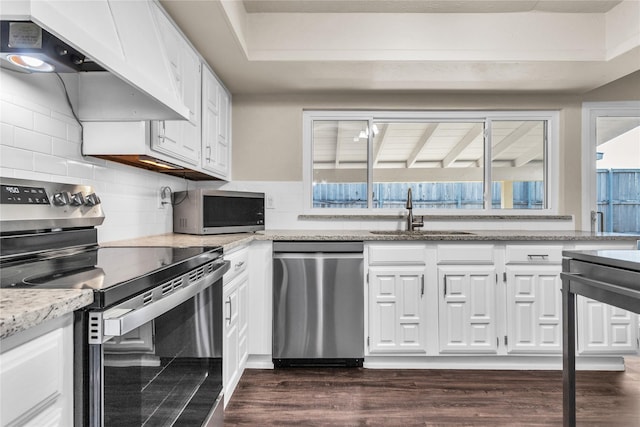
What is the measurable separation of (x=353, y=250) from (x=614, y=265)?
4.70ft

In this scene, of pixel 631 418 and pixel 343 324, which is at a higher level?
pixel 343 324

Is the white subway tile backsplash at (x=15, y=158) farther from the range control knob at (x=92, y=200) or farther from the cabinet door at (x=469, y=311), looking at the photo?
the cabinet door at (x=469, y=311)

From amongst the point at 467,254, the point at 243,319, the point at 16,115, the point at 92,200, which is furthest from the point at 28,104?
the point at 467,254

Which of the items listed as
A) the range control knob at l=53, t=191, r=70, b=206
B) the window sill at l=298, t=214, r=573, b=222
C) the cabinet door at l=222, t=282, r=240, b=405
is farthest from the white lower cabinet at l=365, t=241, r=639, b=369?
the range control knob at l=53, t=191, r=70, b=206

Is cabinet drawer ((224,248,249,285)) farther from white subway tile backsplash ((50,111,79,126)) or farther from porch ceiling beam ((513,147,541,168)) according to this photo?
porch ceiling beam ((513,147,541,168))

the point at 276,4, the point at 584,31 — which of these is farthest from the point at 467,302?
the point at 276,4

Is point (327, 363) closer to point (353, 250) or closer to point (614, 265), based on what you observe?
point (353, 250)

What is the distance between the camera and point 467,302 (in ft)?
8.09

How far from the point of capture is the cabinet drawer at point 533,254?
96.9 inches

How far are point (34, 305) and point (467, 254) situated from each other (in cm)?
233

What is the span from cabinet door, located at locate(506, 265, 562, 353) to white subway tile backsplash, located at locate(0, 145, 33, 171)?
8.52ft

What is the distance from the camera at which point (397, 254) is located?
2465 mm

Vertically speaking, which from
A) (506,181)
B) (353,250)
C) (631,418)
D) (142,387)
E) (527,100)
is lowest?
(631,418)

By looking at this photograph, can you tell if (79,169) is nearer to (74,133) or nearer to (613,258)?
(74,133)
